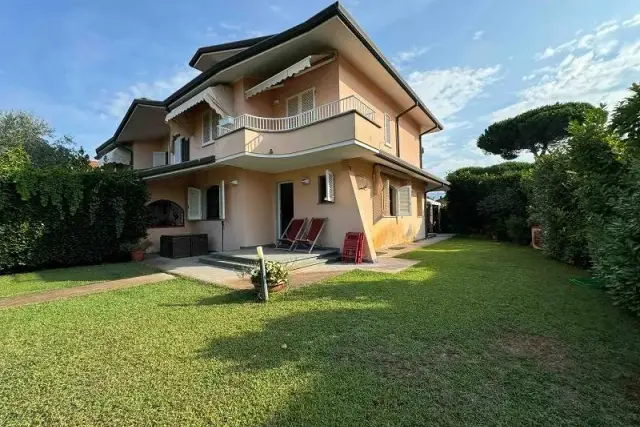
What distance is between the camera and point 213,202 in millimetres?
16547

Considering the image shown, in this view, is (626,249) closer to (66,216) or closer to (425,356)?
(425,356)

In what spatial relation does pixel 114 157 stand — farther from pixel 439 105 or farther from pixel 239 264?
pixel 439 105

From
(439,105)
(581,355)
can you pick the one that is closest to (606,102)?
(581,355)

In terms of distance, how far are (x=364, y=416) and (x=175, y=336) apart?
3.62 metres

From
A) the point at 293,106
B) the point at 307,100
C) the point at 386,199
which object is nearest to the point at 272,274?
the point at 307,100

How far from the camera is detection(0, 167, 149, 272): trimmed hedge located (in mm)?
11164

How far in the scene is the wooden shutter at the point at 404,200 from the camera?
17.2m

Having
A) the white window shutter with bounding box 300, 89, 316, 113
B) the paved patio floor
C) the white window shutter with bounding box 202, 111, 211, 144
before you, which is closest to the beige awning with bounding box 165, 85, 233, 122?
the white window shutter with bounding box 202, 111, 211, 144

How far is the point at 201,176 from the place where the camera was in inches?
665

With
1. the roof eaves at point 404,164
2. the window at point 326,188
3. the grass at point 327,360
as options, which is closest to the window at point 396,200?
the roof eaves at point 404,164

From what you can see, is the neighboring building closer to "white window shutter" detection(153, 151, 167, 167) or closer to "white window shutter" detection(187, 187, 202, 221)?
"white window shutter" detection(187, 187, 202, 221)

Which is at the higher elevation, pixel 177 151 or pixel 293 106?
pixel 293 106

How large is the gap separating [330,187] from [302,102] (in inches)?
174

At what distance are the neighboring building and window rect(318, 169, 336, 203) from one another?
5cm
